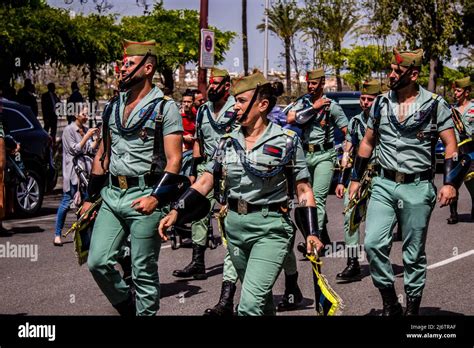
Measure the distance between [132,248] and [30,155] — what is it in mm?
8422

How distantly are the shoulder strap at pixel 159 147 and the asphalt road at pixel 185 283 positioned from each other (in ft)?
6.14

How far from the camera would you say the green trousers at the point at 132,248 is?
6.32m

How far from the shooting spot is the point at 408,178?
714 cm

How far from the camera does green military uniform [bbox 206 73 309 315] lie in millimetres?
5770

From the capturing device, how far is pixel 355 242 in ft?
31.5

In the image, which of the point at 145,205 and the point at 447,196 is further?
the point at 447,196

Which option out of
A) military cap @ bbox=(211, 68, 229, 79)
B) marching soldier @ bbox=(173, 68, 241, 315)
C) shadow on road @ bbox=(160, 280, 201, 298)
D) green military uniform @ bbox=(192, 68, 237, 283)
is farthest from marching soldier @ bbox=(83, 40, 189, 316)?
military cap @ bbox=(211, 68, 229, 79)

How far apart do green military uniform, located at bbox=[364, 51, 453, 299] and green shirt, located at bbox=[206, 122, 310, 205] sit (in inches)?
54.1

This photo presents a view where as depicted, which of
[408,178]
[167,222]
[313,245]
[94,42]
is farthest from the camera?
[94,42]

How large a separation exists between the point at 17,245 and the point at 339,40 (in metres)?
35.9

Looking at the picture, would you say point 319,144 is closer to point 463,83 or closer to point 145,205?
point 463,83

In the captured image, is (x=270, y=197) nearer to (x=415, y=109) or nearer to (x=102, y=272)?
(x=102, y=272)

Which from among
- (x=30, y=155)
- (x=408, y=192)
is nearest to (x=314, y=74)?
(x=408, y=192)

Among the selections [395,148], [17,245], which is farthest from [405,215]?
[17,245]
